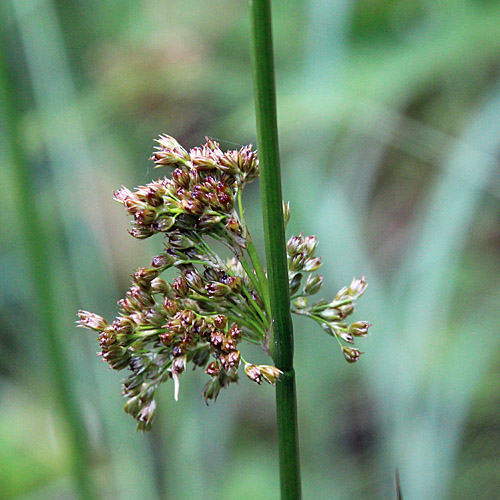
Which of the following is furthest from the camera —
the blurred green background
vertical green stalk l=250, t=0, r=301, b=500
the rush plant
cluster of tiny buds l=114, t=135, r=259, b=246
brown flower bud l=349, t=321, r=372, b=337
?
the blurred green background

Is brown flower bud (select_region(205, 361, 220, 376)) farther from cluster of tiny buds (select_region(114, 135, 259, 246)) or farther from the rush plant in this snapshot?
cluster of tiny buds (select_region(114, 135, 259, 246))

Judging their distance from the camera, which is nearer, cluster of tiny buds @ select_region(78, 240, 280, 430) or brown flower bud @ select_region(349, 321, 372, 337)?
cluster of tiny buds @ select_region(78, 240, 280, 430)

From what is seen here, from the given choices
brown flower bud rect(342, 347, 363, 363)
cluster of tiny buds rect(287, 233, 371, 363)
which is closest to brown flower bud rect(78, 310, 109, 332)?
cluster of tiny buds rect(287, 233, 371, 363)

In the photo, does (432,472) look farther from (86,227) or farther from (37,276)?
(86,227)

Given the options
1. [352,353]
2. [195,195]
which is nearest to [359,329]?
[352,353]

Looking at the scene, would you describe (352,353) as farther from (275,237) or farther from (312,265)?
(275,237)
